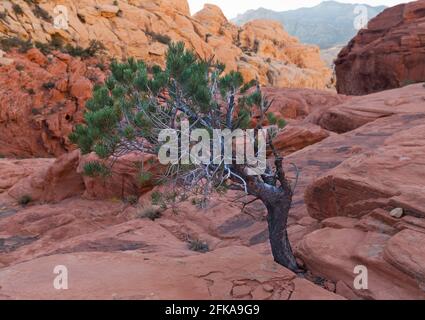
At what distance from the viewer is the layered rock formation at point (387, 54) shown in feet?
67.4

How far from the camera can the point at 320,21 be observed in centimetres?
16325

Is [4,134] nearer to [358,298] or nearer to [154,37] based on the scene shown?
[154,37]

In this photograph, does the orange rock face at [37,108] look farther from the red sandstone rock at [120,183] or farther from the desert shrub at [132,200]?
the desert shrub at [132,200]

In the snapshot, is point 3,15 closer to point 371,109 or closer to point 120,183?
point 120,183

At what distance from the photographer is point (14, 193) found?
1291 cm

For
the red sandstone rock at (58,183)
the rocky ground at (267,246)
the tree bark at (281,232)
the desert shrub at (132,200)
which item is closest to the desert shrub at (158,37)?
the red sandstone rock at (58,183)

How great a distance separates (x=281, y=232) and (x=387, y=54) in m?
20.6

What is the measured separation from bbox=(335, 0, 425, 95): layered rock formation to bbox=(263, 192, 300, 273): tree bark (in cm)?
1756

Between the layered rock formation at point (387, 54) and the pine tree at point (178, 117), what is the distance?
17.6 m

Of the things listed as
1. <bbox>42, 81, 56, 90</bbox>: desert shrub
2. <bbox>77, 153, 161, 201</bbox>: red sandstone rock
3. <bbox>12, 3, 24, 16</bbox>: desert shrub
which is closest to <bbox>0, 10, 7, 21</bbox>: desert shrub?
<bbox>12, 3, 24, 16</bbox>: desert shrub

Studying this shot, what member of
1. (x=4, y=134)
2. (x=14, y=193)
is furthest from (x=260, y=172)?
Result: (x=4, y=134)

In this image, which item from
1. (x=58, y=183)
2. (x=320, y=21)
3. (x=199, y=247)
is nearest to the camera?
(x=199, y=247)

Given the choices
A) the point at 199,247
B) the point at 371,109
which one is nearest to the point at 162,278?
the point at 199,247
